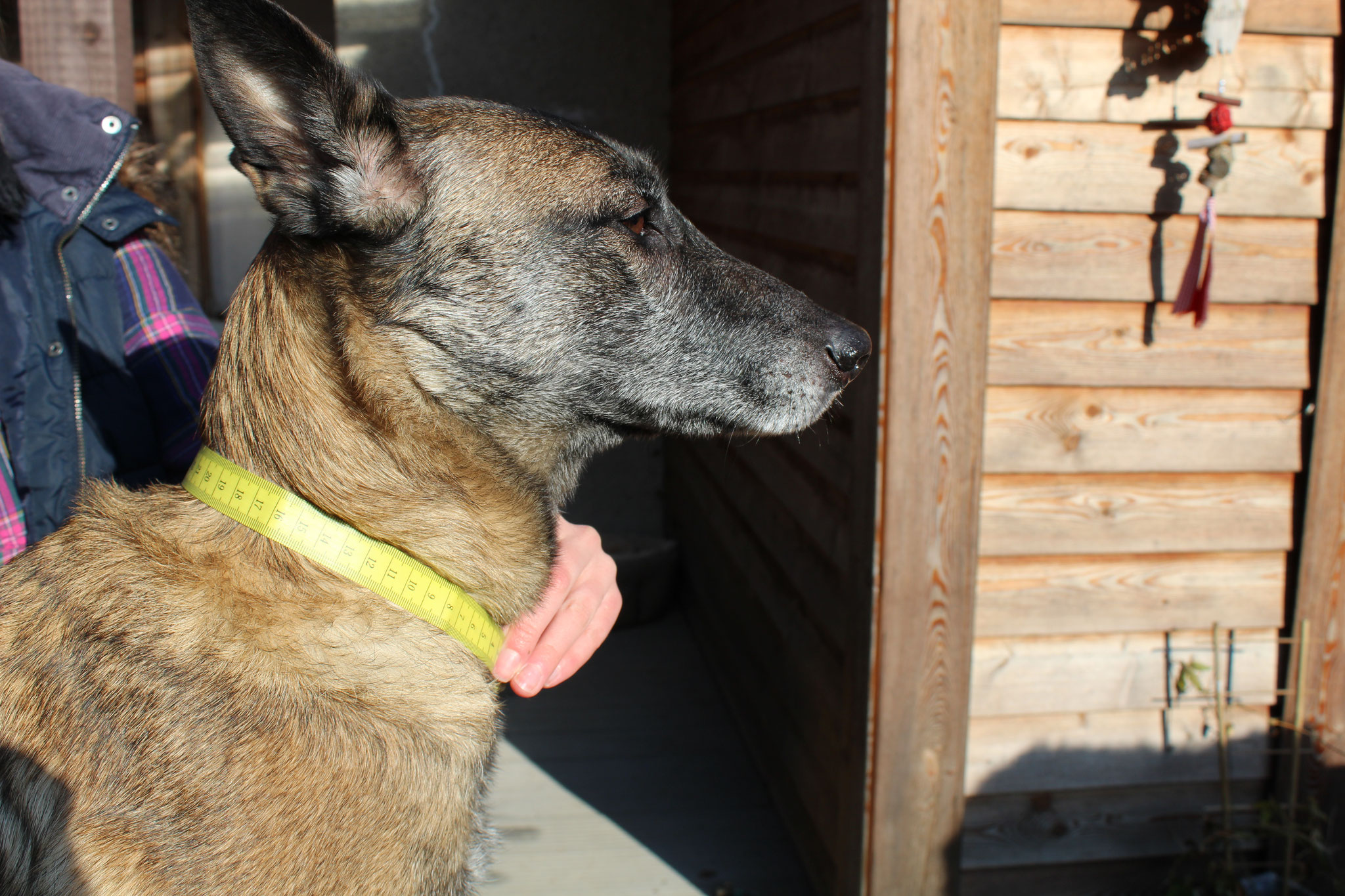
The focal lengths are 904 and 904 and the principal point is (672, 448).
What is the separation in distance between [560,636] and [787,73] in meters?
2.41

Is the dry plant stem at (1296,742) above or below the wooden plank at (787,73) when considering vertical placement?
below

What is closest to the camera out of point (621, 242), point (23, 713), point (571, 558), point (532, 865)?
point (23, 713)

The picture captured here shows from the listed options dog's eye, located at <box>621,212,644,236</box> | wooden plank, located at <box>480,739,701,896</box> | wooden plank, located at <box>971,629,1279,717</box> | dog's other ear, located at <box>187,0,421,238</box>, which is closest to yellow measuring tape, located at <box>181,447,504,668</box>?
dog's other ear, located at <box>187,0,421,238</box>

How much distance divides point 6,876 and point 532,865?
2.11 m

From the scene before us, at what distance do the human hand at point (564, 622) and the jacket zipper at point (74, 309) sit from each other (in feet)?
3.24

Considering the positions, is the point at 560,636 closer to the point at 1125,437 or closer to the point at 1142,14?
the point at 1125,437

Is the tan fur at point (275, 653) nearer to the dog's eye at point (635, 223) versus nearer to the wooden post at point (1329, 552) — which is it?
the dog's eye at point (635, 223)

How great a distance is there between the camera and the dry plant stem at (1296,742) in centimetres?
263

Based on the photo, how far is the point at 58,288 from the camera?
6.14ft

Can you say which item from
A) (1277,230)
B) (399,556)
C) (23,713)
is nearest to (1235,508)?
(1277,230)

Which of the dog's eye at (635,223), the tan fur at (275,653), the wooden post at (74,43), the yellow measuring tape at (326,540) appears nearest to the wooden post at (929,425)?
the dog's eye at (635,223)

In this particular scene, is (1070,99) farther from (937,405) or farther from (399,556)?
(399,556)

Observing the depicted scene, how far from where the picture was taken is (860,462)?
98.7 inches

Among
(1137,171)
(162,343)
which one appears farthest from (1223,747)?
(162,343)
